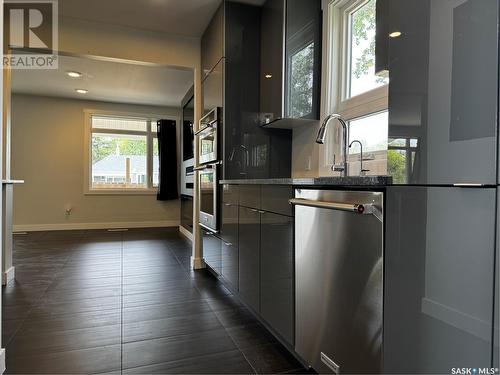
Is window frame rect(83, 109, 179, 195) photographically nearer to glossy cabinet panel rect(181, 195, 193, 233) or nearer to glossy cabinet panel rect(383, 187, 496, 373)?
glossy cabinet panel rect(181, 195, 193, 233)

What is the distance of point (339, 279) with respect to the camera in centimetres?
119

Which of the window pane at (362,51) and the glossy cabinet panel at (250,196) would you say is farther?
the window pane at (362,51)

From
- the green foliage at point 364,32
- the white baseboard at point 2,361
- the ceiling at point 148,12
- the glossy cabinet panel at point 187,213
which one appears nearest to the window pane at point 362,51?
the green foliage at point 364,32

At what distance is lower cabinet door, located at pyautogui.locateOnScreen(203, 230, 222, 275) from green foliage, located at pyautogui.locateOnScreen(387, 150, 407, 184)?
1814 millimetres

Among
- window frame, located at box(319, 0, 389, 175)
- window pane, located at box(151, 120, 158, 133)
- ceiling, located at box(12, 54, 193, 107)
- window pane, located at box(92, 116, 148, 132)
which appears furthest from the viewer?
window pane, located at box(151, 120, 158, 133)

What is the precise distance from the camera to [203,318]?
2.07 m

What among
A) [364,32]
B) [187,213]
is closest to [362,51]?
[364,32]

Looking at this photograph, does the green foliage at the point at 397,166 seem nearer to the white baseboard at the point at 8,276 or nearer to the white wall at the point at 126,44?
the white wall at the point at 126,44

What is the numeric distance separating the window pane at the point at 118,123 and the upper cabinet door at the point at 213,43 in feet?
11.1

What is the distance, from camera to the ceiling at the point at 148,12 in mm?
2668

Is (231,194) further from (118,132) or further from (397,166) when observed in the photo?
(118,132)

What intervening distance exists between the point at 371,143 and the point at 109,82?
433 centimetres

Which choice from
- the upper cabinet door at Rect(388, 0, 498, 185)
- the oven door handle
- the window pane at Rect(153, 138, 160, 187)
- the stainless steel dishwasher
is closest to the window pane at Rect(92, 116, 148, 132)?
the window pane at Rect(153, 138, 160, 187)

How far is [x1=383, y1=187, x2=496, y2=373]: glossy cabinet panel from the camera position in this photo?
796mm
